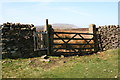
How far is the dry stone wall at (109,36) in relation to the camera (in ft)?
56.3

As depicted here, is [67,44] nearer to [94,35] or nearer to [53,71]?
[94,35]

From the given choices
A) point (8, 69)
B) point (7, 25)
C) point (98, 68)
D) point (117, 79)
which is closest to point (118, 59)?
point (98, 68)

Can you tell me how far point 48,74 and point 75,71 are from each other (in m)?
1.48

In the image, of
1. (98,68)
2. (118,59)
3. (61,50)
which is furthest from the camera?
(61,50)

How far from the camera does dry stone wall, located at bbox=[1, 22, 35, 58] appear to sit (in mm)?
12555

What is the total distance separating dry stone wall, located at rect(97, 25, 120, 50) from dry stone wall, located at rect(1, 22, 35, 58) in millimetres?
7573

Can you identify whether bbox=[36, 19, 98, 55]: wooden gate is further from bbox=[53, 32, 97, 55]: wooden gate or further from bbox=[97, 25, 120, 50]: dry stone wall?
bbox=[97, 25, 120, 50]: dry stone wall

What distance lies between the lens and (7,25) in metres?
12.8

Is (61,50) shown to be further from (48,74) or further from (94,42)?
(48,74)

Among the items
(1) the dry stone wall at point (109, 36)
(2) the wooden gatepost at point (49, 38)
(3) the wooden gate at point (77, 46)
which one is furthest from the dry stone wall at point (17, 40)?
(1) the dry stone wall at point (109, 36)

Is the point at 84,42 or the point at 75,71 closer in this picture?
the point at 75,71

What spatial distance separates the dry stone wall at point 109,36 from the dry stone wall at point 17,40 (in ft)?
24.8

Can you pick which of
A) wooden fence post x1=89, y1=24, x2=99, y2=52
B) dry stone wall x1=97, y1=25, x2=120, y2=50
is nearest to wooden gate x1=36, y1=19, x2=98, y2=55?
wooden fence post x1=89, y1=24, x2=99, y2=52

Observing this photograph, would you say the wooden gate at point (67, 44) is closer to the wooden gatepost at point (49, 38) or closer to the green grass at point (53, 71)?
the wooden gatepost at point (49, 38)
